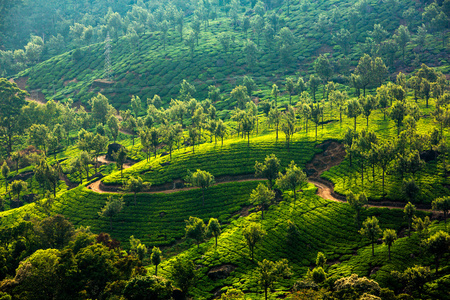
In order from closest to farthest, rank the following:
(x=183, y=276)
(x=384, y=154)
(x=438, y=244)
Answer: (x=438, y=244) → (x=183, y=276) → (x=384, y=154)

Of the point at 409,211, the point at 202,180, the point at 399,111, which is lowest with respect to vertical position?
the point at 409,211

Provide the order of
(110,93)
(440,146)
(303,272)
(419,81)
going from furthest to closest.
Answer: (110,93)
(419,81)
(440,146)
(303,272)

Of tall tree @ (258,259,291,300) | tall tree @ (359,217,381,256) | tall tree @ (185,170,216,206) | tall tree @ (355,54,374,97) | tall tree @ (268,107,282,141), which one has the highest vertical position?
tall tree @ (355,54,374,97)

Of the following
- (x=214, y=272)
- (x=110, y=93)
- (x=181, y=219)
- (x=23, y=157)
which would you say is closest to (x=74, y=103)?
(x=110, y=93)

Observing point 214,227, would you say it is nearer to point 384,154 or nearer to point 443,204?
point 384,154

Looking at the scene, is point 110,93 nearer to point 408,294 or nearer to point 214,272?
point 214,272

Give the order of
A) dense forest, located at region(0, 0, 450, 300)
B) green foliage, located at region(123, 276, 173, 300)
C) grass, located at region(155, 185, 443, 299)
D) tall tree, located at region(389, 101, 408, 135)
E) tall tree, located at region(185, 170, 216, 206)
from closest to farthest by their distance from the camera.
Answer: green foliage, located at region(123, 276, 173, 300) → dense forest, located at region(0, 0, 450, 300) → grass, located at region(155, 185, 443, 299) → tall tree, located at region(185, 170, 216, 206) → tall tree, located at region(389, 101, 408, 135)

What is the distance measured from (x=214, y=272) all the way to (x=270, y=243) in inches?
510

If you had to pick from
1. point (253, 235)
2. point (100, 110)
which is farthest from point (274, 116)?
point (100, 110)

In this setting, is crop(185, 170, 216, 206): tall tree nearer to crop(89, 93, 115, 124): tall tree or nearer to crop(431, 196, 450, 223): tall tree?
crop(431, 196, 450, 223): tall tree

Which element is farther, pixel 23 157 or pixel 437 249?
pixel 23 157

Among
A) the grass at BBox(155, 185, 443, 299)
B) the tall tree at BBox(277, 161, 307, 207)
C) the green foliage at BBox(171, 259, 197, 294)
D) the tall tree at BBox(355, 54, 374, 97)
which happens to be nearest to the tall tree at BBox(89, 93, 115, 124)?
the tall tree at BBox(277, 161, 307, 207)

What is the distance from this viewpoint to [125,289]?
54938mm

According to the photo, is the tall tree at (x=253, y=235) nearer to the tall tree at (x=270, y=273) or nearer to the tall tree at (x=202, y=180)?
the tall tree at (x=270, y=273)
